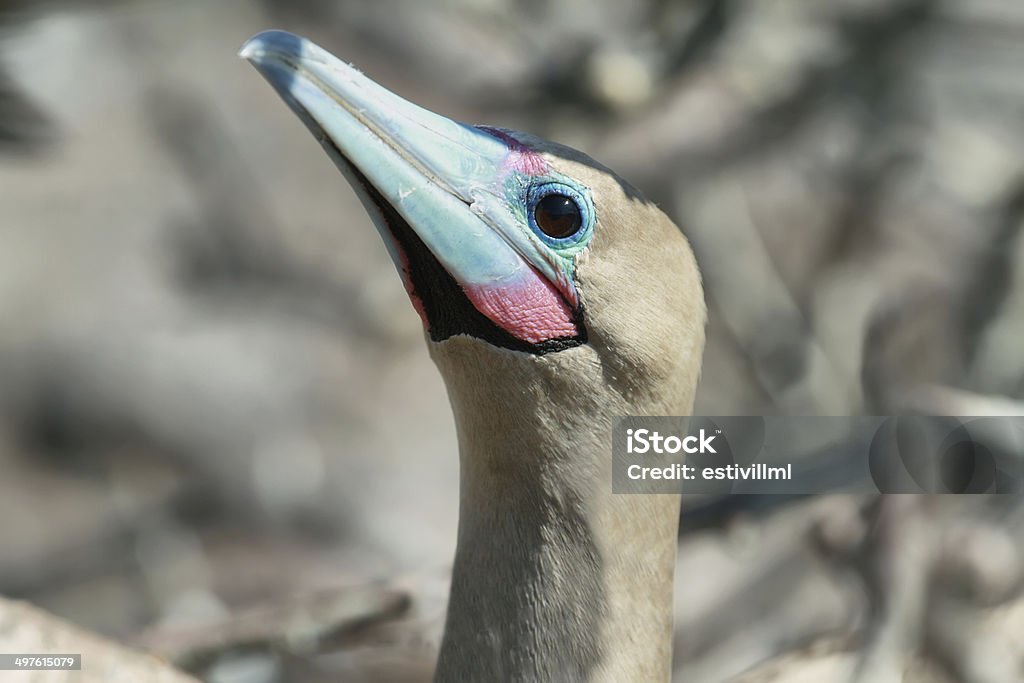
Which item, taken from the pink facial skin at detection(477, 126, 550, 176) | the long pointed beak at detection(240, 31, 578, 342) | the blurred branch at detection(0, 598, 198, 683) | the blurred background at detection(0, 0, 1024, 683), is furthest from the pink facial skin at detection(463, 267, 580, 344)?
the blurred background at detection(0, 0, 1024, 683)

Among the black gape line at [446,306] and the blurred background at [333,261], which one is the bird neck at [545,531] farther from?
the blurred background at [333,261]

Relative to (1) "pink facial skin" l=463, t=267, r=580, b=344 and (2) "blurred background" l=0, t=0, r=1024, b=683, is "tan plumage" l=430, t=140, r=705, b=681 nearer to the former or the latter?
(1) "pink facial skin" l=463, t=267, r=580, b=344

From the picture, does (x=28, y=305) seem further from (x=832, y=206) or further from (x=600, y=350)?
(x=600, y=350)

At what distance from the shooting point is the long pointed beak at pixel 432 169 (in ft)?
5.85

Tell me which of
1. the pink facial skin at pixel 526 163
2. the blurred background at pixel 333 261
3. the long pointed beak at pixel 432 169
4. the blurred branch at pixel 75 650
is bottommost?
the blurred branch at pixel 75 650

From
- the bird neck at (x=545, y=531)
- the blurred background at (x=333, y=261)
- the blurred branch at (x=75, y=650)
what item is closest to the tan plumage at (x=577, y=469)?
the bird neck at (x=545, y=531)

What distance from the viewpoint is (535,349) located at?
1960 mm

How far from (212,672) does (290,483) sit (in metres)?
2.07
